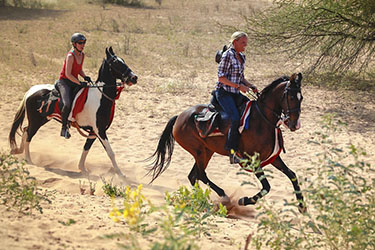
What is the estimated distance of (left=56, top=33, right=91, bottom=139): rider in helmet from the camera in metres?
8.07

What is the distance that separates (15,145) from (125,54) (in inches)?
360

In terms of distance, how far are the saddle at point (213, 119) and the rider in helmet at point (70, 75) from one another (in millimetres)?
2362

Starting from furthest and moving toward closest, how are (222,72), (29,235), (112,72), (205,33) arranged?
(205,33), (112,72), (222,72), (29,235)

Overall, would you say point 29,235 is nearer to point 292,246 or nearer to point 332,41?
point 292,246

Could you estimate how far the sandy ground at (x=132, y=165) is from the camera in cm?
466

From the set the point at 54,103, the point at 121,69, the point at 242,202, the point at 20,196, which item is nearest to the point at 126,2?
the point at 54,103

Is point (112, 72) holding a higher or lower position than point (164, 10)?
lower

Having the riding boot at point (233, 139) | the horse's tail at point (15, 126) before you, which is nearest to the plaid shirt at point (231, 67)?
the riding boot at point (233, 139)

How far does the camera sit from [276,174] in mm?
8664

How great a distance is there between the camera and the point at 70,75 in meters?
8.11

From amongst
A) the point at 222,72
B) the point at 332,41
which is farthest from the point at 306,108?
the point at 222,72

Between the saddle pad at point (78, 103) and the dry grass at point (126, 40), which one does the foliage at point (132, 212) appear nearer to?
the saddle pad at point (78, 103)

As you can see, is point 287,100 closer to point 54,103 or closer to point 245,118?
point 245,118

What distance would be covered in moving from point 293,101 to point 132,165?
381cm
